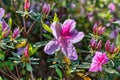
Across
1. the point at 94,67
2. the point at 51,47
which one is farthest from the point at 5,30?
the point at 94,67

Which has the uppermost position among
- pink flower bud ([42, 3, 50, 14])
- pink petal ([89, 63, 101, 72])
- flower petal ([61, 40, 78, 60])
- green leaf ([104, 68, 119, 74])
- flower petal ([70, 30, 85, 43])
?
pink flower bud ([42, 3, 50, 14])

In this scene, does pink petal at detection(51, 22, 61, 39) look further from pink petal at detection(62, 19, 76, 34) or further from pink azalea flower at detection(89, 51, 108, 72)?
pink azalea flower at detection(89, 51, 108, 72)

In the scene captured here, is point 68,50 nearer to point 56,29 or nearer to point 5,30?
point 56,29

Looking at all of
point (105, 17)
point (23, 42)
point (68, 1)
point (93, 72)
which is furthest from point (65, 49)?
point (105, 17)

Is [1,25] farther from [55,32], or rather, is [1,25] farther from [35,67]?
[35,67]

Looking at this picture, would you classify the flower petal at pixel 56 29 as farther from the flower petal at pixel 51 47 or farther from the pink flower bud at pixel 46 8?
the pink flower bud at pixel 46 8

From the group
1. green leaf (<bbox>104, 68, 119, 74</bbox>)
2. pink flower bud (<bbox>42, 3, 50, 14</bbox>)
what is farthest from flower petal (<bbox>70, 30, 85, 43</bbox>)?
pink flower bud (<bbox>42, 3, 50, 14</bbox>)

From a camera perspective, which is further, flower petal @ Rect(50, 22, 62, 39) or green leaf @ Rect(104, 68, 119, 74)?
green leaf @ Rect(104, 68, 119, 74)
